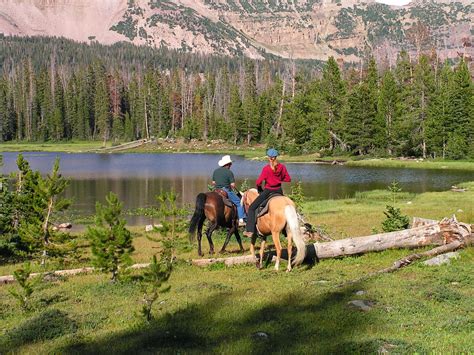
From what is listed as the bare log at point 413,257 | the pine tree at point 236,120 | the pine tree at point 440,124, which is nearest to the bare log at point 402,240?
the bare log at point 413,257

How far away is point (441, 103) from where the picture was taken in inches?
3044

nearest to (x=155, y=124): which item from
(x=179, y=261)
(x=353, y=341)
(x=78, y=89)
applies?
(x=78, y=89)

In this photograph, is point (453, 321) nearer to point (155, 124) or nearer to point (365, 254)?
point (365, 254)

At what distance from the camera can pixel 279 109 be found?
113875 mm

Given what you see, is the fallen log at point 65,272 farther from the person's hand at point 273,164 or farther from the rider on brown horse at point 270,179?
the person's hand at point 273,164

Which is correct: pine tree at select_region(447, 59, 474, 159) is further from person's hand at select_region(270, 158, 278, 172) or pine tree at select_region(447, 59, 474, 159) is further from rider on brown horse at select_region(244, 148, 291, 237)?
person's hand at select_region(270, 158, 278, 172)

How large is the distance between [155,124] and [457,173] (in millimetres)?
98258

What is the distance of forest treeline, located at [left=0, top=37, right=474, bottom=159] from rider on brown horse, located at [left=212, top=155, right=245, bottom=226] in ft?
204

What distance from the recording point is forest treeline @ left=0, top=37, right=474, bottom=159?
79.6 m

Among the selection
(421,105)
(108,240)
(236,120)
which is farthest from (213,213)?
(236,120)

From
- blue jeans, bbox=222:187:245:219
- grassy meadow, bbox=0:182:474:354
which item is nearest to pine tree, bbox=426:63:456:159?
blue jeans, bbox=222:187:245:219

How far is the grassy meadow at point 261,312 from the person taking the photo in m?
8.55

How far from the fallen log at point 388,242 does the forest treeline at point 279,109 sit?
61.7 meters

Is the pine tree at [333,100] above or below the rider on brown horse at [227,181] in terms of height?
above
